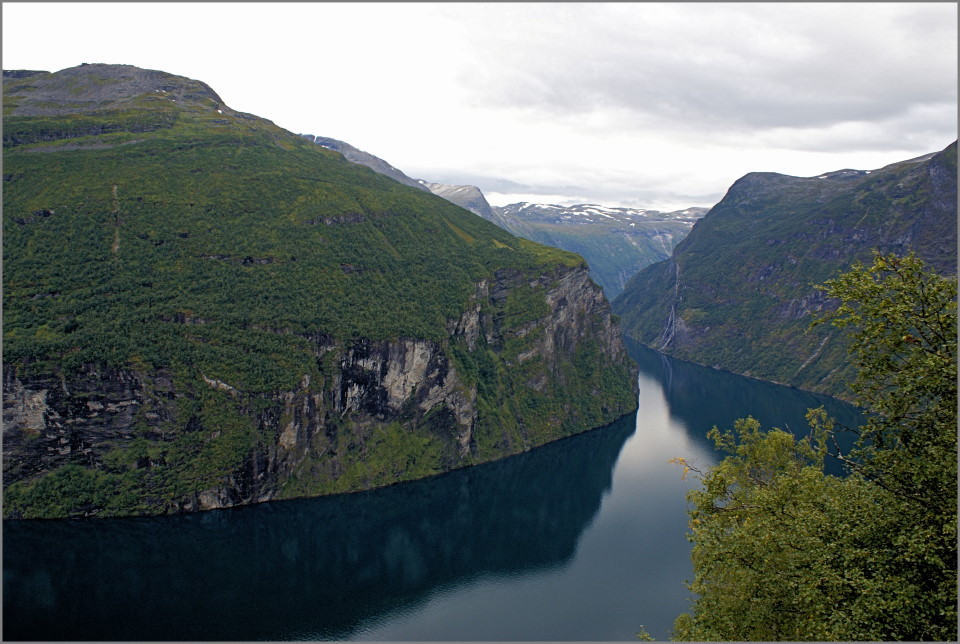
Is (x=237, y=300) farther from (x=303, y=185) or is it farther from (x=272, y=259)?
(x=303, y=185)

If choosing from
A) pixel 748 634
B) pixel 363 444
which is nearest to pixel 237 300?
pixel 363 444

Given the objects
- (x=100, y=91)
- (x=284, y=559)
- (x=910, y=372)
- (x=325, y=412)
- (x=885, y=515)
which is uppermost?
(x=100, y=91)

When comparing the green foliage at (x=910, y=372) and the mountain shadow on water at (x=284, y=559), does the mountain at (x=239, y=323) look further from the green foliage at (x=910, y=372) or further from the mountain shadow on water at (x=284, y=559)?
the green foliage at (x=910, y=372)

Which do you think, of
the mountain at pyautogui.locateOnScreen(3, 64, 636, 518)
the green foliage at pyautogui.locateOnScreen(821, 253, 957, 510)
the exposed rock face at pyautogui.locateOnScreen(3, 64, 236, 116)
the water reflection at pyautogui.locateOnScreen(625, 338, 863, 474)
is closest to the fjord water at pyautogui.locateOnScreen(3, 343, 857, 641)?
the mountain at pyautogui.locateOnScreen(3, 64, 636, 518)

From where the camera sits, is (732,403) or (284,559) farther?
(732,403)

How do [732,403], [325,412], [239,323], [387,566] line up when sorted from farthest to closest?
1. [732,403]
2. [239,323]
3. [325,412]
4. [387,566]

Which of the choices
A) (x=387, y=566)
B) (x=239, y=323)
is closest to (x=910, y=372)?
(x=387, y=566)

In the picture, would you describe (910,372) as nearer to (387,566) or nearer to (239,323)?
(387,566)
